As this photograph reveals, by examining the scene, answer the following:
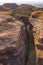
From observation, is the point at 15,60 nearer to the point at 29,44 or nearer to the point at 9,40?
the point at 9,40

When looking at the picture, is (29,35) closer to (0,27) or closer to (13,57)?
(0,27)

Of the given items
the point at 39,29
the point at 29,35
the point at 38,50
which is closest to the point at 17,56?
the point at 38,50

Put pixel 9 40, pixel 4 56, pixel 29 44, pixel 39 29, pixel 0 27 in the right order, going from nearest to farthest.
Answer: pixel 4 56 < pixel 9 40 < pixel 0 27 < pixel 39 29 < pixel 29 44

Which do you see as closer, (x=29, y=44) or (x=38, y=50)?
(x=38, y=50)

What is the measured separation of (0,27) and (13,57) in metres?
14.6

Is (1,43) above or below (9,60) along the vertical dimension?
above

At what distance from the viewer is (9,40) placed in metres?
39.0

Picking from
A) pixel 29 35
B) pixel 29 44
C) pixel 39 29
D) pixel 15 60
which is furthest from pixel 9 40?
pixel 29 35

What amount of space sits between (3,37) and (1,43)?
262cm

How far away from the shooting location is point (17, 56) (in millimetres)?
38062

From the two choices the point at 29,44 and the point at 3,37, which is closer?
the point at 3,37

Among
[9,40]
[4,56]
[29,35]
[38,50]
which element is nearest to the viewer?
[4,56]

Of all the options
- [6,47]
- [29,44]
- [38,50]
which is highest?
[6,47]

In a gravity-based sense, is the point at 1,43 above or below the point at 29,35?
above
